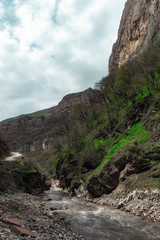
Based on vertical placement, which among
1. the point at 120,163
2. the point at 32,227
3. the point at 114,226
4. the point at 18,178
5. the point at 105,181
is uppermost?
the point at 18,178

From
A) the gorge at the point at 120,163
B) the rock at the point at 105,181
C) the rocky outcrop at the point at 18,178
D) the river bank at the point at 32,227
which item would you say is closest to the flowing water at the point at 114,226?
the gorge at the point at 120,163

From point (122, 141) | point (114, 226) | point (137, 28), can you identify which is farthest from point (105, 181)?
→ point (137, 28)

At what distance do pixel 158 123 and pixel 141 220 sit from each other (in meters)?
13.8

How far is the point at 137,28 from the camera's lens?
3238 inches

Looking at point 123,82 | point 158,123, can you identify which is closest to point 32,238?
point 158,123

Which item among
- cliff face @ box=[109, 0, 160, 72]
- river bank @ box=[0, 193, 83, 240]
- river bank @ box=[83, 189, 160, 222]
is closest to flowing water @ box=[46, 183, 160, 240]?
river bank @ box=[83, 189, 160, 222]

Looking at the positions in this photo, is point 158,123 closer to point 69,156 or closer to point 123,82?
point 123,82

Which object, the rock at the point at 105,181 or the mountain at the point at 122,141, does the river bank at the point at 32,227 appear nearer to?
the mountain at the point at 122,141

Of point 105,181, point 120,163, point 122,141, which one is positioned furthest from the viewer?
point 122,141

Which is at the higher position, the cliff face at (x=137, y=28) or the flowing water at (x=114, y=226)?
the cliff face at (x=137, y=28)

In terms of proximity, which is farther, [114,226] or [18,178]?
[18,178]

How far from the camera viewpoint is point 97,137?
4003 cm

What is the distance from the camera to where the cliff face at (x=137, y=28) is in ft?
217

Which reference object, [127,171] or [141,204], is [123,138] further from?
[141,204]
